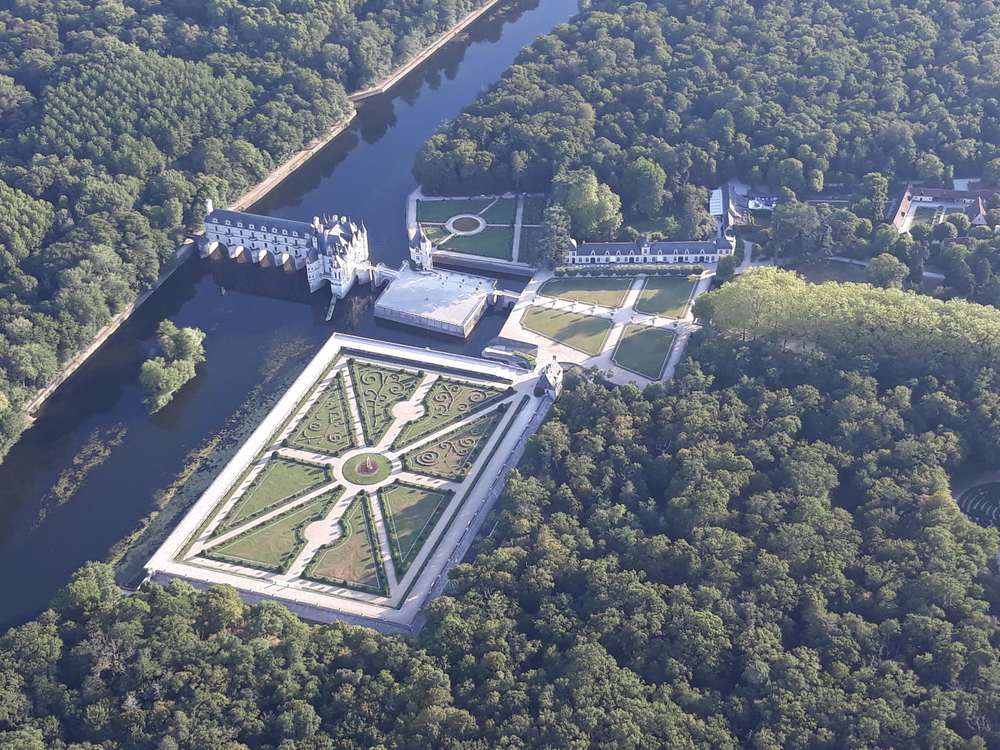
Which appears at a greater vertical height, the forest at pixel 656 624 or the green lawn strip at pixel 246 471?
the forest at pixel 656 624

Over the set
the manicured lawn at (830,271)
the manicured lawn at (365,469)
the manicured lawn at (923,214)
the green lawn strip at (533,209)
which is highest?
the manicured lawn at (923,214)

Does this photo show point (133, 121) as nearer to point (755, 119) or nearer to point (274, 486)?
point (274, 486)

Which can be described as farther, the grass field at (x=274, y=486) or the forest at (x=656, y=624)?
the grass field at (x=274, y=486)

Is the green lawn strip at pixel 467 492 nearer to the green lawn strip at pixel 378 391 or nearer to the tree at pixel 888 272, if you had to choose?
the green lawn strip at pixel 378 391

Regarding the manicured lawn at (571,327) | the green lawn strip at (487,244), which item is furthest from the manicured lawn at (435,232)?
the manicured lawn at (571,327)

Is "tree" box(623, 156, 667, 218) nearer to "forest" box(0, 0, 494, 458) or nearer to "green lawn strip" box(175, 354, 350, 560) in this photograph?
"green lawn strip" box(175, 354, 350, 560)

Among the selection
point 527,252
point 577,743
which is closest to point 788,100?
point 527,252

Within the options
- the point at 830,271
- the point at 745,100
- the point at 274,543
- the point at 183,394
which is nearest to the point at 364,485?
the point at 274,543
